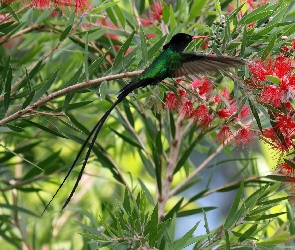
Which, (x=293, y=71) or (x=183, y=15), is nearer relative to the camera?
(x=293, y=71)

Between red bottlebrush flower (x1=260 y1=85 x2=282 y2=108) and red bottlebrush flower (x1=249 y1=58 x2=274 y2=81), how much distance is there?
2cm

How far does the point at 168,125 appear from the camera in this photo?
4.01ft

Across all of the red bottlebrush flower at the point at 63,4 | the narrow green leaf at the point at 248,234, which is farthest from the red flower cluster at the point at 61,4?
the narrow green leaf at the point at 248,234

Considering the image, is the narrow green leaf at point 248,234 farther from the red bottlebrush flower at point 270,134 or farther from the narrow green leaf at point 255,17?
the narrow green leaf at point 255,17

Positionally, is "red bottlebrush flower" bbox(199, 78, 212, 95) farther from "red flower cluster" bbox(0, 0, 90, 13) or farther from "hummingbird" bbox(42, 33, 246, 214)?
"red flower cluster" bbox(0, 0, 90, 13)

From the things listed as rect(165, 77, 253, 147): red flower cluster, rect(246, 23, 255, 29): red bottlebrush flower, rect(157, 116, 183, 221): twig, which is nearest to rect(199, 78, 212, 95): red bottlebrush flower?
rect(165, 77, 253, 147): red flower cluster

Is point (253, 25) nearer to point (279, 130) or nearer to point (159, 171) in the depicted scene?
point (279, 130)

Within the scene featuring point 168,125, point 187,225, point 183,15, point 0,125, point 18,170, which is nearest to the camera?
point 0,125

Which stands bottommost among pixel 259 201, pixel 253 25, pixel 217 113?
pixel 259 201

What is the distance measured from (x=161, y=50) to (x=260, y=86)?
0.61ft

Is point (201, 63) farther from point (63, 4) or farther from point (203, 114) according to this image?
point (63, 4)

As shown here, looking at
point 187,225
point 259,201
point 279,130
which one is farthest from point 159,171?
point 187,225

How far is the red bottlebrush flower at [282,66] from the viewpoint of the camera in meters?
0.84

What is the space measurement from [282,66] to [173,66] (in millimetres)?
158
